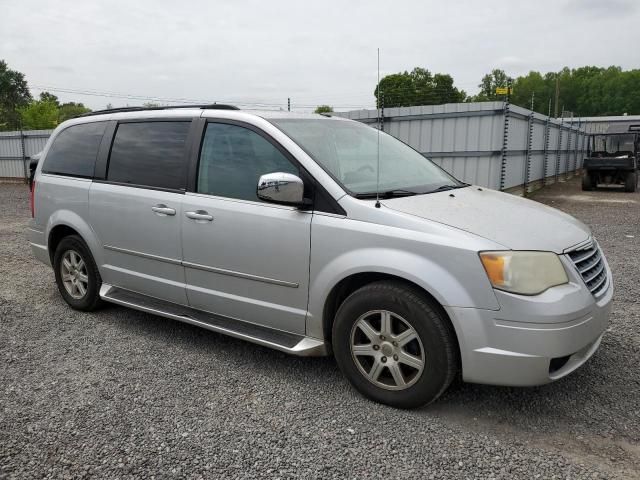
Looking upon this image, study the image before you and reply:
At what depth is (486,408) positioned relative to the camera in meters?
3.05

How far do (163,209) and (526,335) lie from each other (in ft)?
8.48

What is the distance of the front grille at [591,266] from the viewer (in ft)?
9.47

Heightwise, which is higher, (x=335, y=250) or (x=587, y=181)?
(x=335, y=250)

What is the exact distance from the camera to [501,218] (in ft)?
10.1

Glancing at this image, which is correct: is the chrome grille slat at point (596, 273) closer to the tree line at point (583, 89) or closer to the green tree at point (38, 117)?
the green tree at point (38, 117)

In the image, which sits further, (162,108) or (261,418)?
(162,108)

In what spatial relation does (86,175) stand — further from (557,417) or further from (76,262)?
(557,417)

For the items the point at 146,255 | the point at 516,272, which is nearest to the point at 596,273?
the point at 516,272

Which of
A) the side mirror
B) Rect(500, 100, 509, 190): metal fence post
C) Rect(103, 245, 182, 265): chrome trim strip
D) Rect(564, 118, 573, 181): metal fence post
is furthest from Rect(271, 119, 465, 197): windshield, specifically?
Rect(564, 118, 573, 181): metal fence post

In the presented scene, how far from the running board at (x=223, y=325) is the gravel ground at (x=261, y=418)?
0.27 meters

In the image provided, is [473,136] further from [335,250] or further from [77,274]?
[335,250]

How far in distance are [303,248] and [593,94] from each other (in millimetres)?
110311

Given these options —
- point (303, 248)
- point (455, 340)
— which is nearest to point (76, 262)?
point (303, 248)

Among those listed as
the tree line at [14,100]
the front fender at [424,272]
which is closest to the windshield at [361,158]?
the front fender at [424,272]
